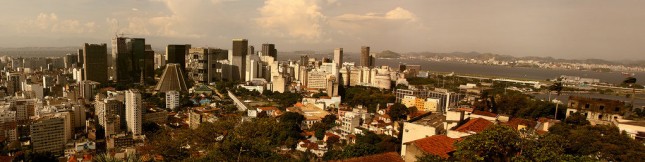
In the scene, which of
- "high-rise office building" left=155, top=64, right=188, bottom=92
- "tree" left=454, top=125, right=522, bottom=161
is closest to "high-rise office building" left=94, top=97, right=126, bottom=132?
"high-rise office building" left=155, top=64, right=188, bottom=92

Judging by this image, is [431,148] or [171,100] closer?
[431,148]

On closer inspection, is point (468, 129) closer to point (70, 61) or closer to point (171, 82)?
point (171, 82)

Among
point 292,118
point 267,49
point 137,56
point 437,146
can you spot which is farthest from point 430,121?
point 267,49

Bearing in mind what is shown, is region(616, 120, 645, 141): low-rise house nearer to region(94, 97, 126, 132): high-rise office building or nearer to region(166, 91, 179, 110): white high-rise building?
region(94, 97, 126, 132): high-rise office building

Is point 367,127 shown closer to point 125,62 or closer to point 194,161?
point 194,161

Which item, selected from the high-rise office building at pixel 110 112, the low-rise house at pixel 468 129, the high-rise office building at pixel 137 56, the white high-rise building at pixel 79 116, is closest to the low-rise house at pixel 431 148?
the low-rise house at pixel 468 129
